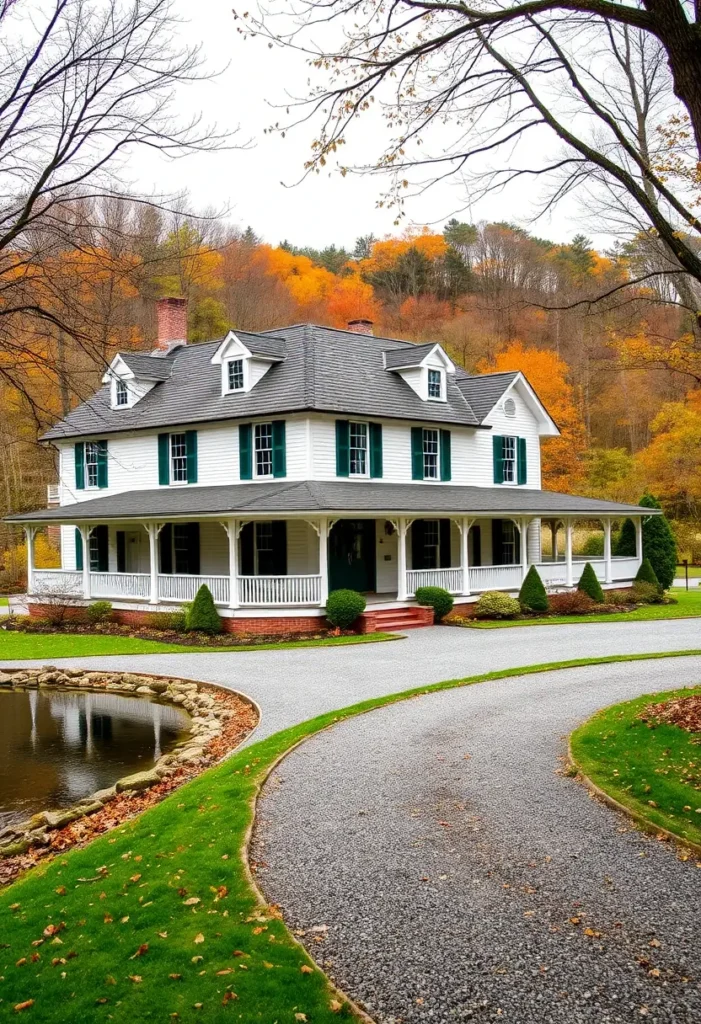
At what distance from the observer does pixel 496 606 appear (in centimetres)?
2461

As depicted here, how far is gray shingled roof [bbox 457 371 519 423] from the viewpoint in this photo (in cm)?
2931

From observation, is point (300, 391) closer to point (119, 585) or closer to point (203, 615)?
point (203, 615)

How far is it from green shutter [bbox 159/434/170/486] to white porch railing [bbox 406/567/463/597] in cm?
819

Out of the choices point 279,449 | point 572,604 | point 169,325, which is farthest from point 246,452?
point 572,604

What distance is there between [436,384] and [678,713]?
18418 mm

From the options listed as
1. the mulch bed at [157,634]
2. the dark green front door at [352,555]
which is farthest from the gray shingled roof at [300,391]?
the mulch bed at [157,634]

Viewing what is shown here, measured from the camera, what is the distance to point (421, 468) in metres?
26.9

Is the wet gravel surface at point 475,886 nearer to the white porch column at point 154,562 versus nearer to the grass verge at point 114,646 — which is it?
the grass verge at point 114,646

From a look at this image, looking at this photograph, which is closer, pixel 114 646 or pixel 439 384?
pixel 114 646

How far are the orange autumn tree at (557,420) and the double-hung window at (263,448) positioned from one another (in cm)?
2293

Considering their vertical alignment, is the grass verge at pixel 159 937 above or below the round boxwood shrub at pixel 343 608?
below

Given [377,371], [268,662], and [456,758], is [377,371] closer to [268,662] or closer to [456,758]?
[268,662]

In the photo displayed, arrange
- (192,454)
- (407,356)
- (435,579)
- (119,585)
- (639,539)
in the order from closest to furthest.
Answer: (435,579), (119,585), (192,454), (407,356), (639,539)

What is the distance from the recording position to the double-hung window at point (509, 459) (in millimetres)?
30016
